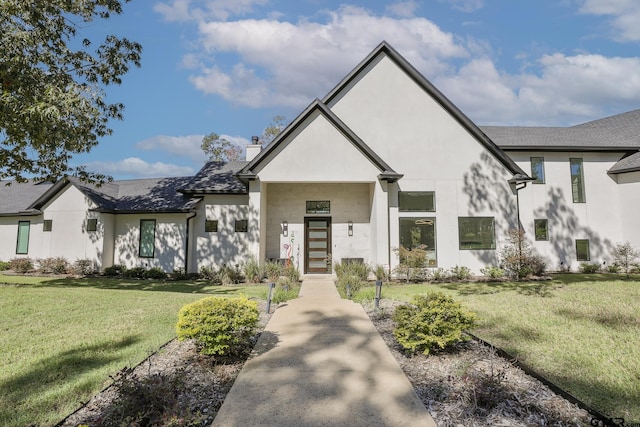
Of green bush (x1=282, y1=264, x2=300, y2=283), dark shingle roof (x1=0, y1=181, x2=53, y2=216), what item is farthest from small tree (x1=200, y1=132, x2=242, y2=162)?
green bush (x1=282, y1=264, x2=300, y2=283)

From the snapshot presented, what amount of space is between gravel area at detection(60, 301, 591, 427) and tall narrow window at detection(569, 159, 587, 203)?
15442 mm

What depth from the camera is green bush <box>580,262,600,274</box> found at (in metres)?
15.4

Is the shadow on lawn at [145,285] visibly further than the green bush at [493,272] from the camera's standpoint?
No

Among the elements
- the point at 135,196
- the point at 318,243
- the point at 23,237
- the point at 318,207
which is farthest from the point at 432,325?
the point at 23,237

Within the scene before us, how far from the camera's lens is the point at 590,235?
15.9 m

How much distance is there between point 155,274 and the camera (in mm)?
14914

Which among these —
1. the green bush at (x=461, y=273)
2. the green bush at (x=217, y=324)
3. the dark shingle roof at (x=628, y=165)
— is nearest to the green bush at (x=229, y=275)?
the green bush at (x=217, y=324)

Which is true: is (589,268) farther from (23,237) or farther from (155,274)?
(23,237)

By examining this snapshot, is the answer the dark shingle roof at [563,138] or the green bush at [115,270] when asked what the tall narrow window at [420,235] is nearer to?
the dark shingle roof at [563,138]

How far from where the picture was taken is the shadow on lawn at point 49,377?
3549mm

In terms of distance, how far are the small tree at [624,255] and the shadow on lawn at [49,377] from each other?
19.2 m

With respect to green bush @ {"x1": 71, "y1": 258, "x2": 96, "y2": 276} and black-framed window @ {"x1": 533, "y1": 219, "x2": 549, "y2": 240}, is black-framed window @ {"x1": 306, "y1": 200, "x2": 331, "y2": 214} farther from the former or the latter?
green bush @ {"x1": 71, "y1": 258, "x2": 96, "y2": 276}

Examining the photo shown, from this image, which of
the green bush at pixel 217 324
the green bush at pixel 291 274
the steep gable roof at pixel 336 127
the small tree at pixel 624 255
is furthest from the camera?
the small tree at pixel 624 255

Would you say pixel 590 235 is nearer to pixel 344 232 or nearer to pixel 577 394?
pixel 344 232
